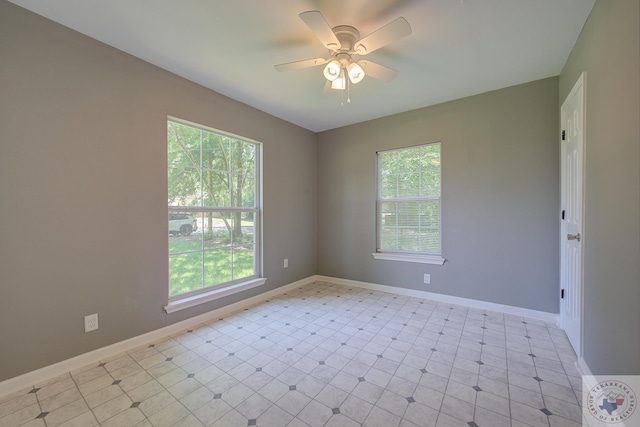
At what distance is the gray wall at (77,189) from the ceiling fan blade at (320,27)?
1703 millimetres

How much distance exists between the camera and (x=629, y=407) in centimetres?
130

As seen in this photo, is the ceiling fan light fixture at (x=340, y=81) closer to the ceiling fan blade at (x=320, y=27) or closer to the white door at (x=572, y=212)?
the ceiling fan blade at (x=320, y=27)

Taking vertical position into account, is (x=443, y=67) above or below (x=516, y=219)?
above

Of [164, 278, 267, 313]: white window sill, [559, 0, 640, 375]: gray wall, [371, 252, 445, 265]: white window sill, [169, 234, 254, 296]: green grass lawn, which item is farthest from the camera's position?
[371, 252, 445, 265]: white window sill

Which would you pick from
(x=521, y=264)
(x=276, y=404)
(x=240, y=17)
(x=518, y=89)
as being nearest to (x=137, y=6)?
(x=240, y=17)

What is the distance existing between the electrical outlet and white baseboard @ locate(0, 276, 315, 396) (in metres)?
0.19

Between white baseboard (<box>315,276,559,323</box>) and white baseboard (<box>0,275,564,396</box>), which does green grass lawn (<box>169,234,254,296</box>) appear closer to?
white baseboard (<box>0,275,564,396</box>)

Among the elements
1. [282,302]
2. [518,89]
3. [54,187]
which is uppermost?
[518,89]

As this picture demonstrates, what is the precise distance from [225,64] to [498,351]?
358 cm

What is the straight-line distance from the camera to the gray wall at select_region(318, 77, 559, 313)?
2811mm

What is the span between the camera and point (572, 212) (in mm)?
2330

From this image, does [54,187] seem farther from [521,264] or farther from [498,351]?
[521,264]

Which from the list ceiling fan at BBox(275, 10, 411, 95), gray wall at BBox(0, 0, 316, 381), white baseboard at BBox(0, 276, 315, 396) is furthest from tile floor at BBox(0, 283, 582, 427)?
ceiling fan at BBox(275, 10, 411, 95)

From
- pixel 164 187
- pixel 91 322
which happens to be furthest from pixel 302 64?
pixel 91 322
